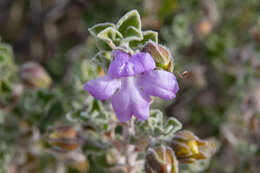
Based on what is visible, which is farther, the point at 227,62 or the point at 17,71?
the point at 227,62

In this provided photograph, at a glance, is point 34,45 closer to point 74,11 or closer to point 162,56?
point 74,11

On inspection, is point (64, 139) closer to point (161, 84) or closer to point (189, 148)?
point (189, 148)

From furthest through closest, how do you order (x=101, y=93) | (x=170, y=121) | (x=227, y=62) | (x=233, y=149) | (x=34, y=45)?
(x=34, y=45)
(x=227, y=62)
(x=233, y=149)
(x=170, y=121)
(x=101, y=93)

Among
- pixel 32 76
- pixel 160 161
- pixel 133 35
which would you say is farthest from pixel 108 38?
pixel 32 76

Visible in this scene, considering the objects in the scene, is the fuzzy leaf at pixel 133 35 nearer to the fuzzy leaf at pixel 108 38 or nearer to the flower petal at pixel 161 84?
the fuzzy leaf at pixel 108 38

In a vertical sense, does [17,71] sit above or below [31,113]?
above

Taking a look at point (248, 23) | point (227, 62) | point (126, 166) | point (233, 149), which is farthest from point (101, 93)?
point (248, 23)

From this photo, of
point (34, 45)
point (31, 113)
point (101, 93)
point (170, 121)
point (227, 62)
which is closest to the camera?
point (101, 93)

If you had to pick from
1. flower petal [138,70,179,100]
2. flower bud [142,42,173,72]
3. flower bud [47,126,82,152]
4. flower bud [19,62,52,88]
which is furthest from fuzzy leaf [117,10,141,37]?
flower bud [19,62,52,88]
